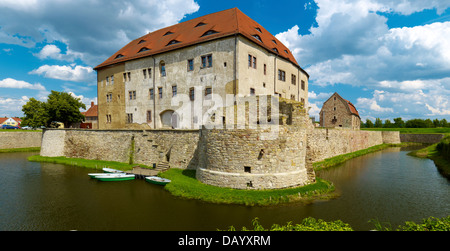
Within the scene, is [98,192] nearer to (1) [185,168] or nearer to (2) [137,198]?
(2) [137,198]

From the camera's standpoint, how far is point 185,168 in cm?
2248

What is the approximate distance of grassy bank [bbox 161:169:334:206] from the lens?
45.2ft

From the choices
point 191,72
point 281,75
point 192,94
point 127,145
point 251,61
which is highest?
point 251,61

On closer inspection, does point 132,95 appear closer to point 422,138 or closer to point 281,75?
point 281,75

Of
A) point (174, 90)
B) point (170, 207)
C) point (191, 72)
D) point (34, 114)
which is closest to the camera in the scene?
point (170, 207)

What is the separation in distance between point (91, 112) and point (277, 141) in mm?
65413

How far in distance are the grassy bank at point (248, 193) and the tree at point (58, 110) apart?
34.0m

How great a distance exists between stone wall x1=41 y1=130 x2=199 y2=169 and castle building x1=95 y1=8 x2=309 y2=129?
3.73 metres

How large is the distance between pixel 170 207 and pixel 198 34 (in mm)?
22045

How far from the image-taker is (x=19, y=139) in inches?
1812

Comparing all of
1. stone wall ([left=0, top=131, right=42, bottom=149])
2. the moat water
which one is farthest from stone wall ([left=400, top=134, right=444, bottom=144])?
stone wall ([left=0, top=131, right=42, bottom=149])

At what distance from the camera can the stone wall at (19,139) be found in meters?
43.8

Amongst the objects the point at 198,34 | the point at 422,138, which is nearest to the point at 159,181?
the point at 198,34
